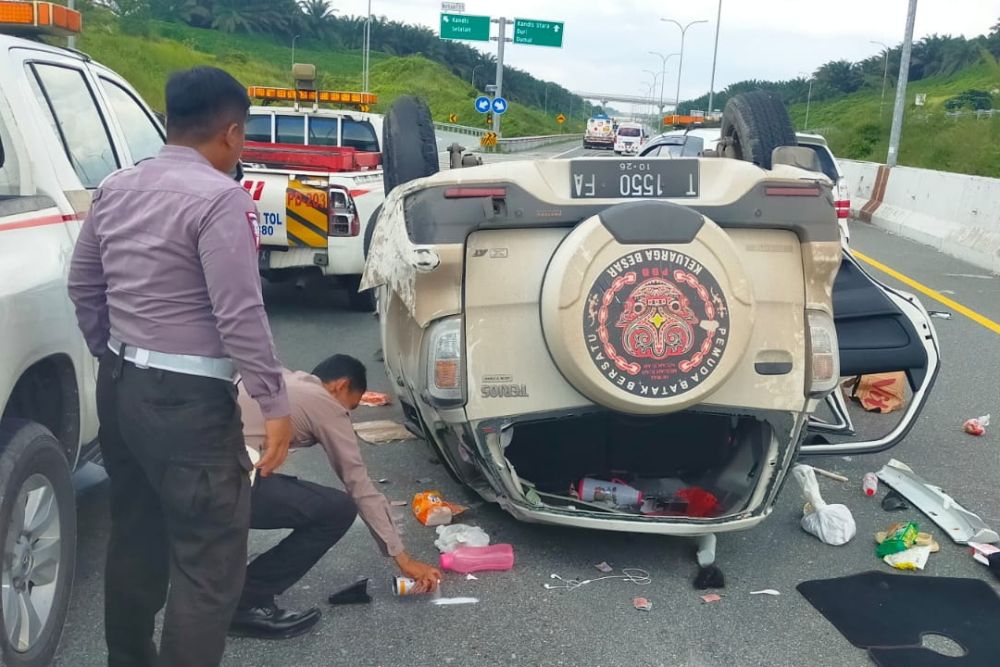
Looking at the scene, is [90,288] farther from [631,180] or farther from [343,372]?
[631,180]

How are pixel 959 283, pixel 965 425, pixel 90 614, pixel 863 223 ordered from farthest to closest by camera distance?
pixel 863 223 → pixel 959 283 → pixel 965 425 → pixel 90 614

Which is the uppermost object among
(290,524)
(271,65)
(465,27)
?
(465,27)

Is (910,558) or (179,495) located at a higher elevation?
(179,495)

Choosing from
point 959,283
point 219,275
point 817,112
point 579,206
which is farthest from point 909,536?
point 817,112

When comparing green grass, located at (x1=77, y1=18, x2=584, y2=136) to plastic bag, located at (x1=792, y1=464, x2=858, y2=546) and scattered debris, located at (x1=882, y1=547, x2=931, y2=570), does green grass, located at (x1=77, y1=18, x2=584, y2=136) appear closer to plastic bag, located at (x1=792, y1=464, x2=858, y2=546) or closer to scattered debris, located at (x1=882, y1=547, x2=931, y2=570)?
plastic bag, located at (x1=792, y1=464, x2=858, y2=546)

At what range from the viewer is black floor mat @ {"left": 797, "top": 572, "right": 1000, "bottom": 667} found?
3.54m

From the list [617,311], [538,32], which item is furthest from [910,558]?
[538,32]

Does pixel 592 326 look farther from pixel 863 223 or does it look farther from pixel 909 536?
pixel 863 223

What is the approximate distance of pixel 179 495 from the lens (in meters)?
2.71

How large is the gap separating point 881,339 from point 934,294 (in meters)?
6.45

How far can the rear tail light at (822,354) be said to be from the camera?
4086 mm

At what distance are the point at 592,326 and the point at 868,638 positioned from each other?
1512 millimetres

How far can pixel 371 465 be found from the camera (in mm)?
5430

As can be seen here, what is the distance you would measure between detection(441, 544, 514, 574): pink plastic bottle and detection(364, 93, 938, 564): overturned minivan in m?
0.19
